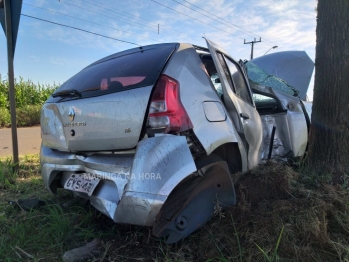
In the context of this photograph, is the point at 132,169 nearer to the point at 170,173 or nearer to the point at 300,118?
the point at 170,173

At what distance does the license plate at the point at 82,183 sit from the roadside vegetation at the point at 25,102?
12375 mm

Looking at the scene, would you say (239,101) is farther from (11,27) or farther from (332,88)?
(11,27)

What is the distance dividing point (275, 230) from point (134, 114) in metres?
1.25

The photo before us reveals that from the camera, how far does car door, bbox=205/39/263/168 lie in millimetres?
2451

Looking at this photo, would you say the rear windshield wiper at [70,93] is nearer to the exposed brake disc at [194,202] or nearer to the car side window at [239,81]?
the exposed brake disc at [194,202]

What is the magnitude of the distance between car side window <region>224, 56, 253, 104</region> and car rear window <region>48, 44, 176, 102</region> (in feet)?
2.83

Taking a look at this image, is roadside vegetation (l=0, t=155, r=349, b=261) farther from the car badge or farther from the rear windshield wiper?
the rear windshield wiper

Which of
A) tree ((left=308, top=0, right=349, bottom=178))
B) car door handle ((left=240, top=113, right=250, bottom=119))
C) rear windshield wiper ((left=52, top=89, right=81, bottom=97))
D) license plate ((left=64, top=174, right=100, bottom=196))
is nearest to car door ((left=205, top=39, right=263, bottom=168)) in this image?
car door handle ((left=240, top=113, right=250, bottom=119))

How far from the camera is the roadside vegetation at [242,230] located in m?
1.86

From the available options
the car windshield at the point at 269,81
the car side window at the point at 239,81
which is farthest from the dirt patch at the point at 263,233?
the car windshield at the point at 269,81

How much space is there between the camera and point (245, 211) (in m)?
2.09

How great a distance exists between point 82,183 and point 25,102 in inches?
603

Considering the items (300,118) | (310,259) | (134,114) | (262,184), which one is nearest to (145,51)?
(134,114)

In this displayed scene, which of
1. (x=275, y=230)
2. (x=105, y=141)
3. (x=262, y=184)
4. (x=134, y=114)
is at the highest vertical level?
(x=134, y=114)
